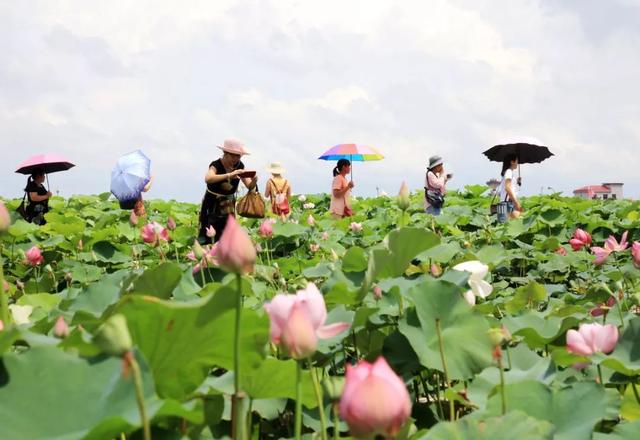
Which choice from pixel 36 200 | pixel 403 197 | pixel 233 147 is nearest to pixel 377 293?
pixel 403 197

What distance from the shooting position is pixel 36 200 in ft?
18.9

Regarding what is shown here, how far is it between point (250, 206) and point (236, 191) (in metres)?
0.17

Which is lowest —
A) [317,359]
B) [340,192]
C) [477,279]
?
[317,359]

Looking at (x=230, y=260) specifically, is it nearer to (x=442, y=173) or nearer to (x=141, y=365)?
(x=141, y=365)

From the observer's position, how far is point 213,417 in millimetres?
1063

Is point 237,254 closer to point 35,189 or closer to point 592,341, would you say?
point 592,341

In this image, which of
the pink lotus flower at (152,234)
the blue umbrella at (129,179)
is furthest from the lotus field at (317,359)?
the blue umbrella at (129,179)

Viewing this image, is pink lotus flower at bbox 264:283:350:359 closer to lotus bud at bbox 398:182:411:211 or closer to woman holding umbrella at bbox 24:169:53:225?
lotus bud at bbox 398:182:411:211

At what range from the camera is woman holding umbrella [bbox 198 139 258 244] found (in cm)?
433

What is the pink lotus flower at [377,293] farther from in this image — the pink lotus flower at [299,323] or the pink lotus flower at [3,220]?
the pink lotus flower at [3,220]

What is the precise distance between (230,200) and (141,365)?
370 centimetres

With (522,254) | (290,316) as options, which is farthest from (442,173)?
(290,316)

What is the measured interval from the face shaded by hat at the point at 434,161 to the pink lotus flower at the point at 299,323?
5.82m

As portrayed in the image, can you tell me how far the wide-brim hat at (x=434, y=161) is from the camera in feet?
21.6
